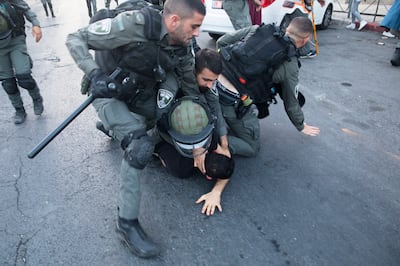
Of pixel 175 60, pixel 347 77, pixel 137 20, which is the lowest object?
pixel 347 77

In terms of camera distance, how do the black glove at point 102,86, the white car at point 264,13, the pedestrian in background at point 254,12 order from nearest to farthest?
the black glove at point 102,86 < the pedestrian in background at point 254,12 < the white car at point 264,13

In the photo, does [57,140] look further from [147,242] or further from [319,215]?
[319,215]

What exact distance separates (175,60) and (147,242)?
1.15 meters

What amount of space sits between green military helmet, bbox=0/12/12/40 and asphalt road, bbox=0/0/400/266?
0.85m

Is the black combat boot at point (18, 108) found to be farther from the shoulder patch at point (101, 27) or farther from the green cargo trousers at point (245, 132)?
the green cargo trousers at point (245, 132)

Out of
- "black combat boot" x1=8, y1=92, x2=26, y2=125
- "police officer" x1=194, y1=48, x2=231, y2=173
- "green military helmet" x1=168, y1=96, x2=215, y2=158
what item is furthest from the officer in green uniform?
"black combat boot" x1=8, y1=92, x2=26, y2=125

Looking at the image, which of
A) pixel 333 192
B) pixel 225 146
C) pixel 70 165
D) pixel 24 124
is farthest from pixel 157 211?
pixel 24 124

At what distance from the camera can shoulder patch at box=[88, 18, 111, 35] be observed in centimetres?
183

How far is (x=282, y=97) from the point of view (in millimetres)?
2834

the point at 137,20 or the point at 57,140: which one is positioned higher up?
the point at 137,20

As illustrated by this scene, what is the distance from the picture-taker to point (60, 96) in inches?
153

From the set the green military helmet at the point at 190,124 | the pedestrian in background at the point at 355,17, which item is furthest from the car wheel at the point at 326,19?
the green military helmet at the point at 190,124

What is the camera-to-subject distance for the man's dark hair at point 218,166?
2297mm

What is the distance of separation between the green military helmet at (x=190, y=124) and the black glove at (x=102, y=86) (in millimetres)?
572
